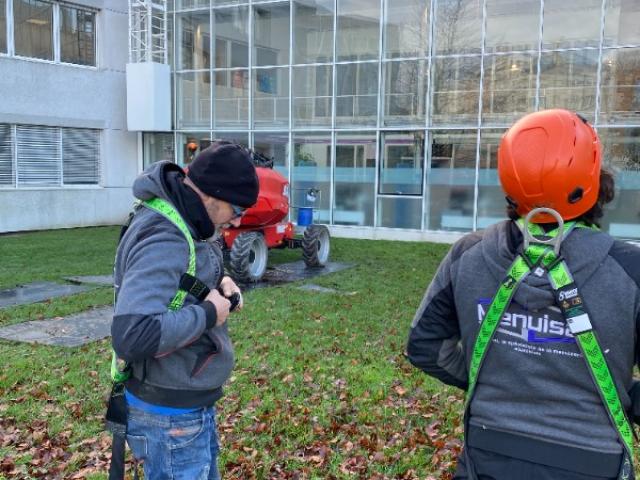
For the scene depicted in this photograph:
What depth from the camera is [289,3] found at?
59.0 ft

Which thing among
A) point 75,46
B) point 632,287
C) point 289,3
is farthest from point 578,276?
point 75,46

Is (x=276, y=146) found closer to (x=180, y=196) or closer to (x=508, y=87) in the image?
(x=508, y=87)

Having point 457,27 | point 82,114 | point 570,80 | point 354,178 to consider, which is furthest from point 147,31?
point 570,80

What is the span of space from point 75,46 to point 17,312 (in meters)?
12.4

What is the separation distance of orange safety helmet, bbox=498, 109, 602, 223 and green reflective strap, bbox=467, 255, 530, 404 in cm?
16

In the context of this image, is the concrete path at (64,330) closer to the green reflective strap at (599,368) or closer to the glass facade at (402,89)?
the green reflective strap at (599,368)

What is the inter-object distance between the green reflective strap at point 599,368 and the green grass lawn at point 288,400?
2.59 m

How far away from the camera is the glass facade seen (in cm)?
1470

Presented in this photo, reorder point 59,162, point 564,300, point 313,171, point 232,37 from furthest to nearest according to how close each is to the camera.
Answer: point 232,37
point 59,162
point 313,171
point 564,300

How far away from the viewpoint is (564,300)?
177 cm

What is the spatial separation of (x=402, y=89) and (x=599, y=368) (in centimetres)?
1547

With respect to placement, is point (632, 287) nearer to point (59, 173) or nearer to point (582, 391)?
point (582, 391)

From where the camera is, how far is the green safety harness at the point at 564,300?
5.80 ft

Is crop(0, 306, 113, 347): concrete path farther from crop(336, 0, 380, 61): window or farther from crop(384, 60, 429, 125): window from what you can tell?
crop(336, 0, 380, 61): window
